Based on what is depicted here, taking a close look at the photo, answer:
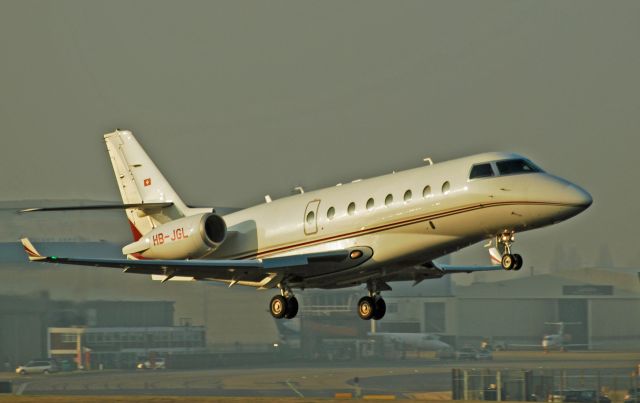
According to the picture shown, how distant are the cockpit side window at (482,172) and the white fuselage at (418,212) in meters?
0.14

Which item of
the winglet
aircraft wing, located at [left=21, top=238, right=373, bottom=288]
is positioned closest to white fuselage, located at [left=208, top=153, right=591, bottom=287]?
aircraft wing, located at [left=21, top=238, right=373, bottom=288]

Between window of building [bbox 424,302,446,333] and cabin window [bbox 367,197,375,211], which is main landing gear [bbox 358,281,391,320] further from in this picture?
window of building [bbox 424,302,446,333]

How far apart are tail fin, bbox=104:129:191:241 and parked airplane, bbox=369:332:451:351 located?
915 inches

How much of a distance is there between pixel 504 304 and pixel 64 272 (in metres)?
23.4

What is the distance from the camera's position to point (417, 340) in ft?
201

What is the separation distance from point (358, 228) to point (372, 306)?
3.53 m

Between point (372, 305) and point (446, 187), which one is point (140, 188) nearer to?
point (372, 305)

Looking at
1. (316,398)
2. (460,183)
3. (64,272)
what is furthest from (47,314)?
(460,183)

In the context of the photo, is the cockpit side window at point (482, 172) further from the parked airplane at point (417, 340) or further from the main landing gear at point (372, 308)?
the parked airplane at point (417, 340)

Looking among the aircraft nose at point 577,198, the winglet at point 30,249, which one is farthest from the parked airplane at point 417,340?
the aircraft nose at point 577,198

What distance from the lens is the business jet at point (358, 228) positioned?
29.7m

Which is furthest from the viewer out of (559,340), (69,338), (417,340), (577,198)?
(559,340)

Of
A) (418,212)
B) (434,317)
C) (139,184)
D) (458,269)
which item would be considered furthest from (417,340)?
(418,212)

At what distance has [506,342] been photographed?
198ft
